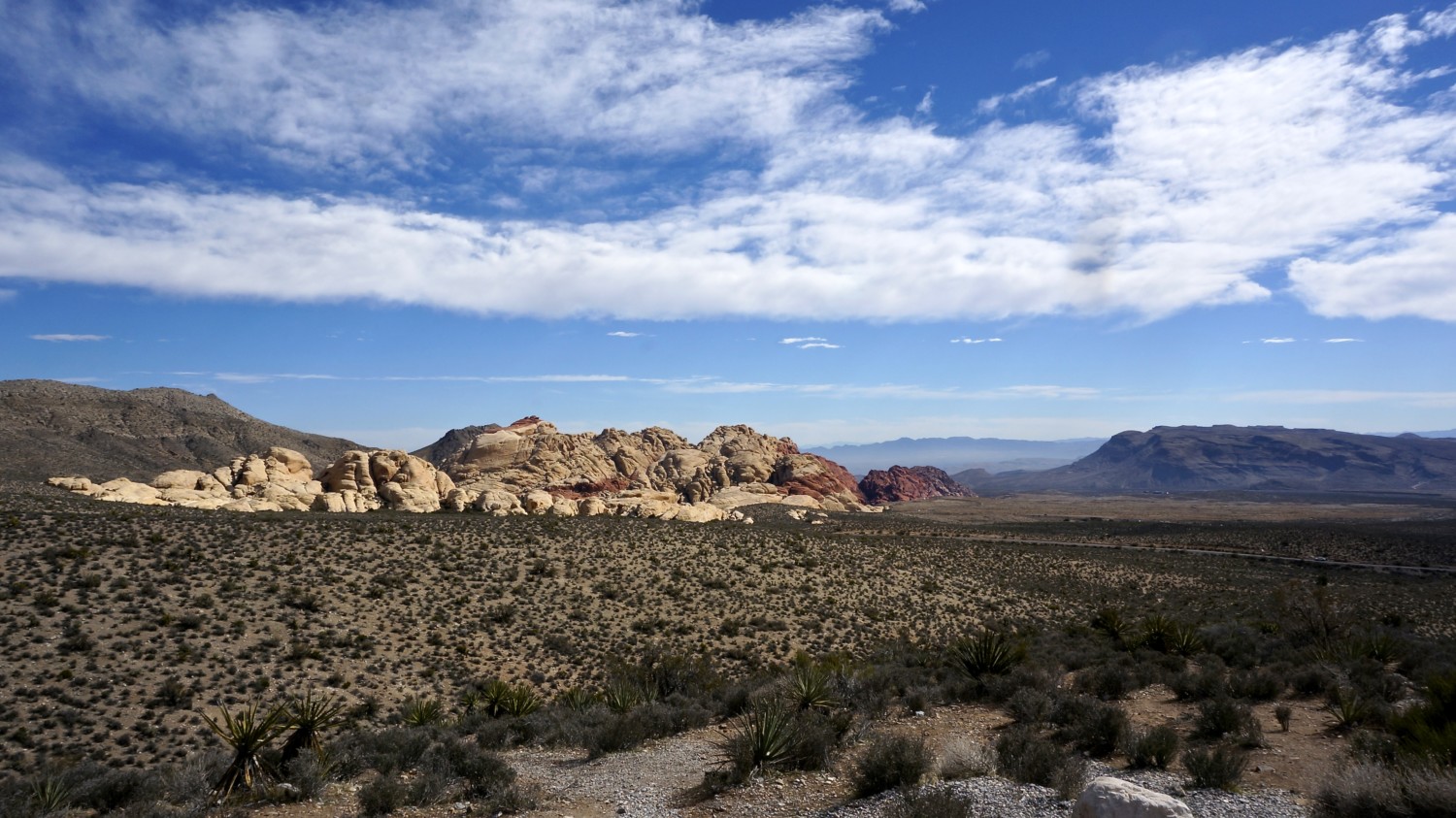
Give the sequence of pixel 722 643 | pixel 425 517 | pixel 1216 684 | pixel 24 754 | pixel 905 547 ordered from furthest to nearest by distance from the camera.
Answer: pixel 905 547 < pixel 425 517 < pixel 722 643 < pixel 24 754 < pixel 1216 684

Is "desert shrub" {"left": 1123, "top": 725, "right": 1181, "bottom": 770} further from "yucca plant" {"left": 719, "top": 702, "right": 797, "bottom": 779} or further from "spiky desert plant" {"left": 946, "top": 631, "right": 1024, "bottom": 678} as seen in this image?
"spiky desert plant" {"left": 946, "top": 631, "right": 1024, "bottom": 678}

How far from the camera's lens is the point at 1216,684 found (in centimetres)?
1400

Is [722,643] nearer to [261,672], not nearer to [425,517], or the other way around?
[261,672]

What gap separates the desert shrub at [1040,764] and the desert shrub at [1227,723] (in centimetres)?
259

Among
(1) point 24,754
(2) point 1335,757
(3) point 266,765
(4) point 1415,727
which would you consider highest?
(4) point 1415,727

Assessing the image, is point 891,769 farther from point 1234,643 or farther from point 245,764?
point 1234,643

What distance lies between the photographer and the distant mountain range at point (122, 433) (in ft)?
198

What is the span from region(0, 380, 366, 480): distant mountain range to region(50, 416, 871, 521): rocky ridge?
41.6 ft

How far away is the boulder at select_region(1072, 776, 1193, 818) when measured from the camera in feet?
21.2

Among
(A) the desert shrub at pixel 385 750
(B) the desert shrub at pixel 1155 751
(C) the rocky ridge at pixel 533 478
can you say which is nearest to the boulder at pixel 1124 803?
(B) the desert shrub at pixel 1155 751

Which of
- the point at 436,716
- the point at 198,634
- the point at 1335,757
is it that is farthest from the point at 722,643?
the point at 1335,757

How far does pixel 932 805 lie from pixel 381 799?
22.3 ft

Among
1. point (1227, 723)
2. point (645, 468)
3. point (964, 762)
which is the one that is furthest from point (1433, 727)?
point (645, 468)

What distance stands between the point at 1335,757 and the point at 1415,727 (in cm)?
114
